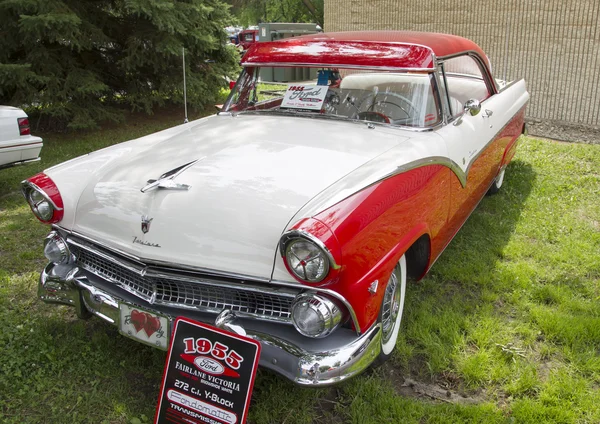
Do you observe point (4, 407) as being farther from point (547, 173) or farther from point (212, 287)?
point (547, 173)

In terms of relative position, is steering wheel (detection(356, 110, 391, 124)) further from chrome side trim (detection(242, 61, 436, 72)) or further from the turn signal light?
the turn signal light

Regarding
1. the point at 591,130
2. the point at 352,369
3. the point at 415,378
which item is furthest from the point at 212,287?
the point at 591,130

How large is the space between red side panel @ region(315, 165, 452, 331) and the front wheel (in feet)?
0.84

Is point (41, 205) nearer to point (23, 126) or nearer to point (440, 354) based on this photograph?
point (440, 354)

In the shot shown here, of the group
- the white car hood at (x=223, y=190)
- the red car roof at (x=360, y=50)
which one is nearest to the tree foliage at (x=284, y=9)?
the red car roof at (x=360, y=50)

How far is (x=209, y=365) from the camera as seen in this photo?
85.0 inches

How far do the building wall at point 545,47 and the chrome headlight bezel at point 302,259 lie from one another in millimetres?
6741

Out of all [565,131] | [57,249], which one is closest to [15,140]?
[57,249]

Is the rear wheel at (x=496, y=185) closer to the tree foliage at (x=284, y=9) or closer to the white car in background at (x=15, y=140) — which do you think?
the white car in background at (x=15, y=140)

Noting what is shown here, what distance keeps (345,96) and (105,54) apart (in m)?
6.29

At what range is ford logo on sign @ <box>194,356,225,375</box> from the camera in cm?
214

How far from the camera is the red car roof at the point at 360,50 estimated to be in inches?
135

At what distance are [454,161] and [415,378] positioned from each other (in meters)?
1.33

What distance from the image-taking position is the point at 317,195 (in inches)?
94.9
